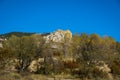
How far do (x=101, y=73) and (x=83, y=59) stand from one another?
11.9 feet

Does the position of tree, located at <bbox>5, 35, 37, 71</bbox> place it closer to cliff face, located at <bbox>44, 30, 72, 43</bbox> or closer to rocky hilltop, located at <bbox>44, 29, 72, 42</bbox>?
cliff face, located at <bbox>44, 30, 72, 43</bbox>

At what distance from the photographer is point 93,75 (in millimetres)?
32375

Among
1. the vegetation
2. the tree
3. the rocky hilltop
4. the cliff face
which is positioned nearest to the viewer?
the vegetation

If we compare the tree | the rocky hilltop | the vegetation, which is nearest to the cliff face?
the rocky hilltop

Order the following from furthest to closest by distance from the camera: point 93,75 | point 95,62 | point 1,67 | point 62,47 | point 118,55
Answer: point 62,47
point 118,55
point 95,62
point 93,75
point 1,67

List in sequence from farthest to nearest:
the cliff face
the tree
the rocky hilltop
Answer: the rocky hilltop, the cliff face, the tree

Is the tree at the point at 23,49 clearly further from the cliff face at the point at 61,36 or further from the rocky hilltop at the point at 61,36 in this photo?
the rocky hilltop at the point at 61,36

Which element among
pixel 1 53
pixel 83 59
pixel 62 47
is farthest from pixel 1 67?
pixel 62 47

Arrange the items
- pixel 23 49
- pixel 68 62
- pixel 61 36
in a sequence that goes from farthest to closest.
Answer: pixel 61 36, pixel 68 62, pixel 23 49

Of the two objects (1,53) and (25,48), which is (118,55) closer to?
(25,48)

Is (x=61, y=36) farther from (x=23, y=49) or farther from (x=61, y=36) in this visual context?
(x=23, y=49)

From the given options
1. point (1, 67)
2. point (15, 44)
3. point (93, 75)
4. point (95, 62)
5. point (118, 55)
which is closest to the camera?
point (1, 67)

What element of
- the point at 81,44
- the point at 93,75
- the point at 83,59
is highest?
the point at 81,44

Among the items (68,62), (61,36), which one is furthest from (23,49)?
(61,36)
